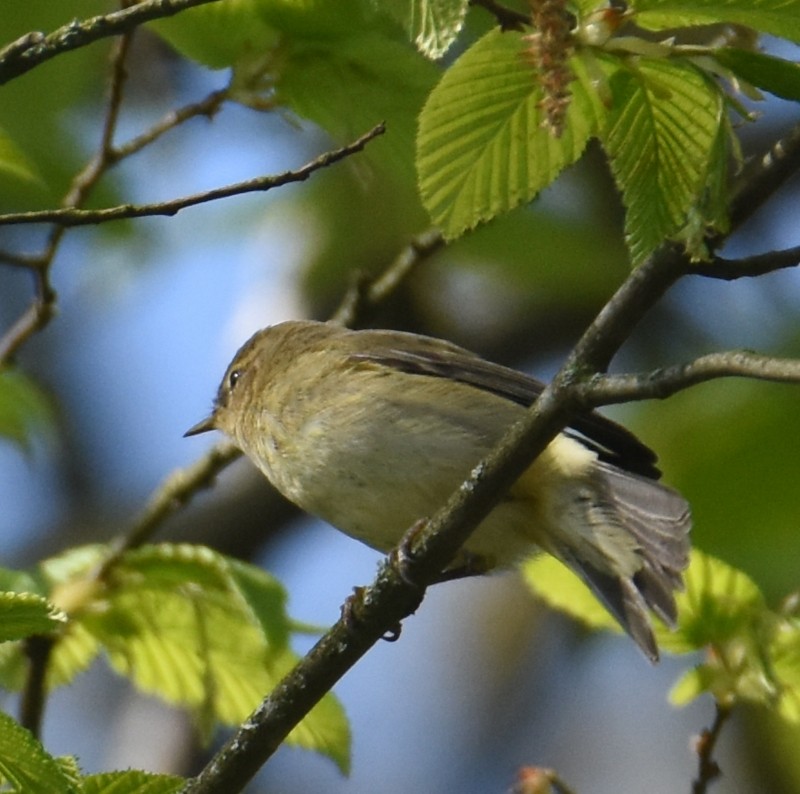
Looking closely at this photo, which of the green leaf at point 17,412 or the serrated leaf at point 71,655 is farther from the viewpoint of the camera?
the green leaf at point 17,412

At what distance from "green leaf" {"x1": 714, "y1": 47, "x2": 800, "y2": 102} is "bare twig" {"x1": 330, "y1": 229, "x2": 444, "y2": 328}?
5.87ft

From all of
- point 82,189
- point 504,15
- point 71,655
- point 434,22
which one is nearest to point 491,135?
point 504,15

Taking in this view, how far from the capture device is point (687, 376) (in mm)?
2162

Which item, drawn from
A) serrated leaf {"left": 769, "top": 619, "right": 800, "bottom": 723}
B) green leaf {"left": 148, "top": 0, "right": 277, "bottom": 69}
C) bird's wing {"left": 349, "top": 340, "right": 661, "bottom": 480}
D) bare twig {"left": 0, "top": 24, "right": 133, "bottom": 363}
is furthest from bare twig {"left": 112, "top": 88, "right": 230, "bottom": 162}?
serrated leaf {"left": 769, "top": 619, "right": 800, "bottom": 723}

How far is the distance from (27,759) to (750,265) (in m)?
1.28

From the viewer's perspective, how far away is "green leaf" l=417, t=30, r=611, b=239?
234 centimetres

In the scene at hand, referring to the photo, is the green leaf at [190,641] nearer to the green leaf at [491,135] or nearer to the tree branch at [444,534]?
the tree branch at [444,534]

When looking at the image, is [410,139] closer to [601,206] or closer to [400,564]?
[400,564]

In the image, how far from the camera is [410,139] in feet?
10.2

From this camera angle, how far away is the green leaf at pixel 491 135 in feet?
7.67

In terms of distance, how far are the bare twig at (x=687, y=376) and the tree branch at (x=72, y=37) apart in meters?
0.89

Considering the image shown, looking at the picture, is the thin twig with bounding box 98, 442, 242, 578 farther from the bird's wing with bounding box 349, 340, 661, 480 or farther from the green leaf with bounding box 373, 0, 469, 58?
the green leaf with bounding box 373, 0, 469, 58

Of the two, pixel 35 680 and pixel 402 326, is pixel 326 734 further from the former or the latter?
pixel 402 326

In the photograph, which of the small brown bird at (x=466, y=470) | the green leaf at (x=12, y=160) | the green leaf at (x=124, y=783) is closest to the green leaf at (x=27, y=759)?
the green leaf at (x=124, y=783)
